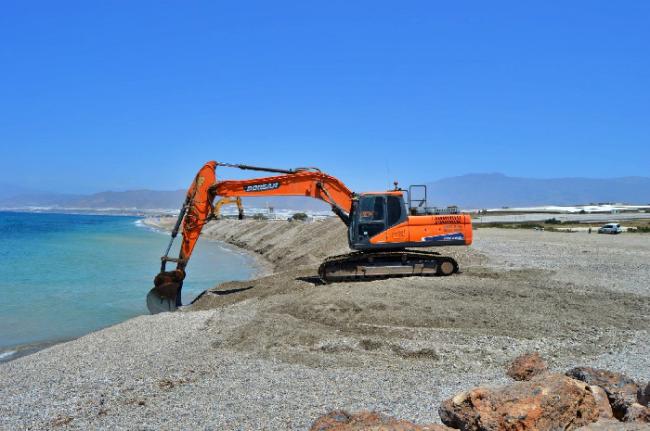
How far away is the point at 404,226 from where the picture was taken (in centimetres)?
1562

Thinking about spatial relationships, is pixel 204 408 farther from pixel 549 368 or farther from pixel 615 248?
pixel 615 248

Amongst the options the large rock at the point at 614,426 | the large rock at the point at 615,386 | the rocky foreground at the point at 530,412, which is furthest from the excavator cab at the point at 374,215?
the large rock at the point at 614,426

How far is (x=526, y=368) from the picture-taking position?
26.5 feet

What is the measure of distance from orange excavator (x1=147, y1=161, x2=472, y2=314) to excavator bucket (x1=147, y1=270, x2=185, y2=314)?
0.03 m

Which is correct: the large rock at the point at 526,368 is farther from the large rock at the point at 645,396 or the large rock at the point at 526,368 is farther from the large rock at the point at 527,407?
the large rock at the point at 527,407

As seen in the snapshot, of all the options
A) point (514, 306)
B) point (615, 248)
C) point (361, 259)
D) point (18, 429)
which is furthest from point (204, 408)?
point (615, 248)

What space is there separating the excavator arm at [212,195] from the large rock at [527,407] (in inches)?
435

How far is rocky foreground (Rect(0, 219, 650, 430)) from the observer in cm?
707

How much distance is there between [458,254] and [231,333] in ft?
38.4

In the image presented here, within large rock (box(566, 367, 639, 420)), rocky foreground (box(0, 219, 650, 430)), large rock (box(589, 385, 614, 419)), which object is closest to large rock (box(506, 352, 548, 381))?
rocky foreground (box(0, 219, 650, 430))

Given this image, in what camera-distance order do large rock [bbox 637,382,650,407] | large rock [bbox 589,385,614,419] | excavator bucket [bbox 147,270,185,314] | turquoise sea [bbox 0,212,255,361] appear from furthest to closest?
excavator bucket [bbox 147,270,185,314] → turquoise sea [bbox 0,212,255,361] → large rock [bbox 637,382,650,407] → large rock [bbox 589,385,614,419]

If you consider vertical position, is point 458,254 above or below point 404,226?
below

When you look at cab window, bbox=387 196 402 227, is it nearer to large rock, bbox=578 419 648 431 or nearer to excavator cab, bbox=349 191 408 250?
excavator cab, bbox=349 191 408 250

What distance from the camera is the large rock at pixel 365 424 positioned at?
4.81 metres
